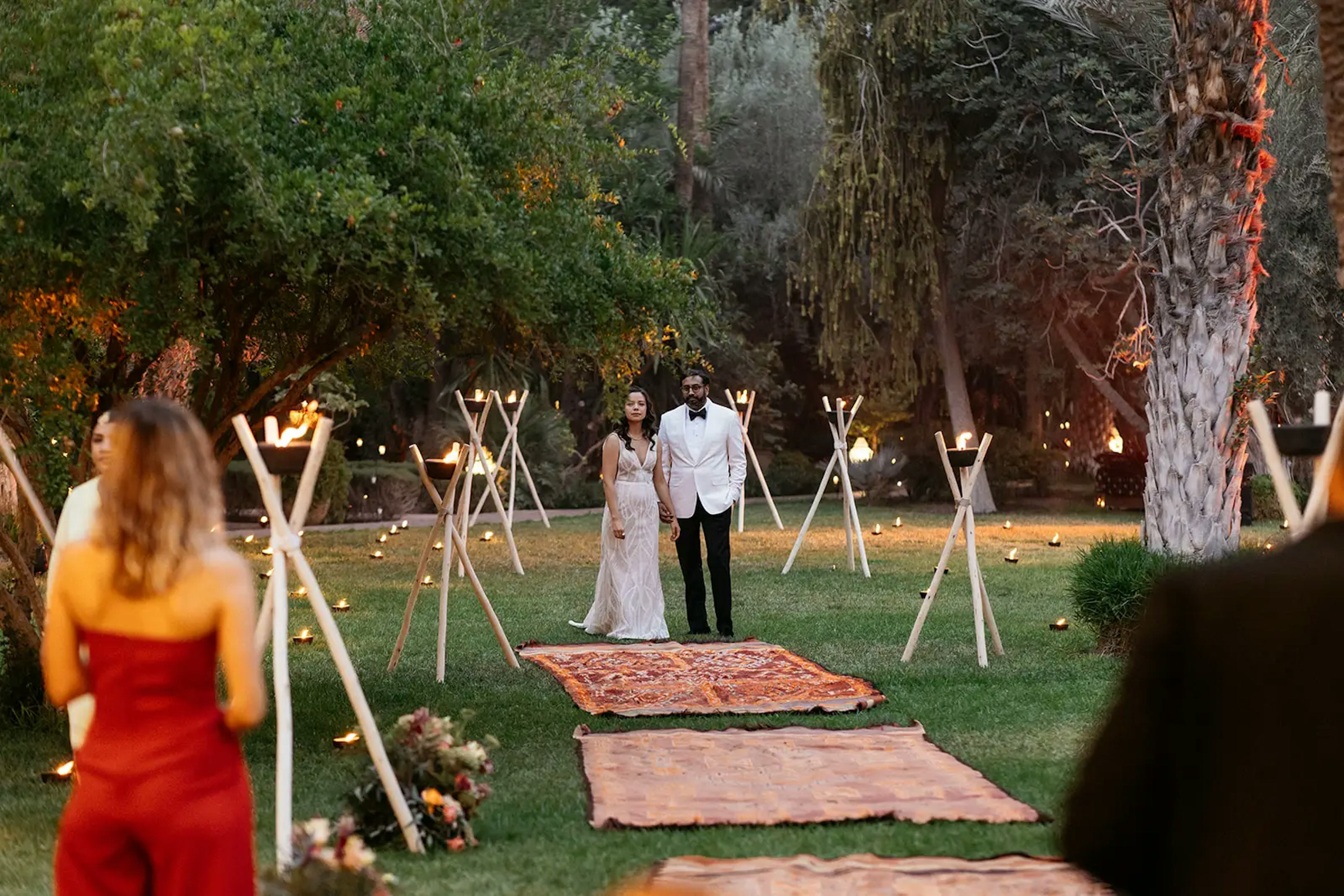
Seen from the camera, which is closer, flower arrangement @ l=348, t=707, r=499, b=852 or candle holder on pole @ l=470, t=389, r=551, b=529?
flower arrangement @ l=348, t=707, r=499, b=852

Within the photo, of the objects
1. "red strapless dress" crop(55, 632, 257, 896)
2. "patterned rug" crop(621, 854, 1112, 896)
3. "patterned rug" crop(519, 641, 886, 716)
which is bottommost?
"patterned rug" crop(621, 854, 1112, 896)

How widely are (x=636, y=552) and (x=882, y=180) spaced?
1383cm

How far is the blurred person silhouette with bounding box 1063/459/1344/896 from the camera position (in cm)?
170

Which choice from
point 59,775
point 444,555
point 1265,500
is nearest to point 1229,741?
point 59,775

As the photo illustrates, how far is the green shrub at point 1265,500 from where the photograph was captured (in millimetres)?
23328

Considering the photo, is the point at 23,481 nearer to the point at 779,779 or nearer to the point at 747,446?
the point at 779,779

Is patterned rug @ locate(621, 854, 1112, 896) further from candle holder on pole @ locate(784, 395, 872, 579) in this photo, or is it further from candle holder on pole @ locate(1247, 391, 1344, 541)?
candle holder on pole @ locate(784, 395, 872, 579)

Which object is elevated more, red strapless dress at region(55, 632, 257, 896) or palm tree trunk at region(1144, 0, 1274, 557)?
palm tree trunk at region(1144, 0, 1274, 557)

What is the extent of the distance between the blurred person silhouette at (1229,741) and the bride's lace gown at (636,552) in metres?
9.08

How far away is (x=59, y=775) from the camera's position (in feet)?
21.4

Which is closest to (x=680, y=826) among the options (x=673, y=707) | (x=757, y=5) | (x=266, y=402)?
(x=673, y=707)

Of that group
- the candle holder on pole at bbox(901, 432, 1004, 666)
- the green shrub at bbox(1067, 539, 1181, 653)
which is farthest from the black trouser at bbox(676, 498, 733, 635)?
the green shrub at bbox(1067, 539, 1181, 653)

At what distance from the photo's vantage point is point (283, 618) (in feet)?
16.7

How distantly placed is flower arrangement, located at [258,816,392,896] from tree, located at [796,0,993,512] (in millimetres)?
20202
